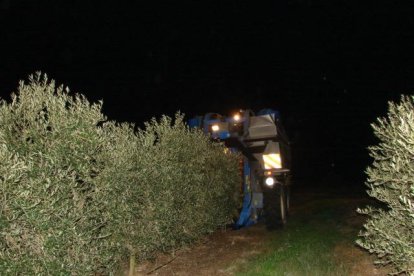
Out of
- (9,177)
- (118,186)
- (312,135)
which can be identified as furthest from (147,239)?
(312,135)

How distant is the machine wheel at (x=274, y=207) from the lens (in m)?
16.3

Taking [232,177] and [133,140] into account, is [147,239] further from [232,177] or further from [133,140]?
[232,177]

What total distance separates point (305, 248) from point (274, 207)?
401cm

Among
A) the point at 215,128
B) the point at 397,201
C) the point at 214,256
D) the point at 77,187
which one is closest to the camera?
the point at 77,187

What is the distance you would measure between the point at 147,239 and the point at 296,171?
5261cm

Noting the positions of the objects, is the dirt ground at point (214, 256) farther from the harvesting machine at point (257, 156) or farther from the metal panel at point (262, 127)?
the metal panel at point (262, 127)

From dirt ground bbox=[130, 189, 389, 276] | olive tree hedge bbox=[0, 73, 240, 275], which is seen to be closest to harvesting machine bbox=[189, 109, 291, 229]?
dirt ground bbox=[130, 189, 389, 276]

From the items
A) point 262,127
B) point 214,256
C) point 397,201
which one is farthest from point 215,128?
point 397,201

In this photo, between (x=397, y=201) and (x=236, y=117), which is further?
(x=236, y=117)

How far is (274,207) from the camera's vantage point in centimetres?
1675

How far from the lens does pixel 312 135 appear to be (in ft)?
251

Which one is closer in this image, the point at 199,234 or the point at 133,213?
the point at 133,213

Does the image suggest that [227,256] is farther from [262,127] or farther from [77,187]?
[77,187]

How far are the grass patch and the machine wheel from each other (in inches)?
20.2
